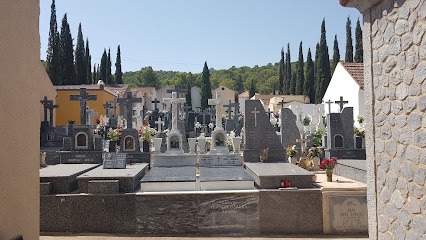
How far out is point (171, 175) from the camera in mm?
7852

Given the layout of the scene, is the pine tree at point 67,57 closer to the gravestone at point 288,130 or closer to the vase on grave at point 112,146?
the vase on grave at point 112,146

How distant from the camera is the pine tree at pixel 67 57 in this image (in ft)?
123

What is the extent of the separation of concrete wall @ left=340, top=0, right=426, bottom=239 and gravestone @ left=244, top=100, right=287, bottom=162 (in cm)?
590

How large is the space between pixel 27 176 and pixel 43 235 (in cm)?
421

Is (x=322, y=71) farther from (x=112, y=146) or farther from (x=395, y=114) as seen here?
(x=395, y=114)

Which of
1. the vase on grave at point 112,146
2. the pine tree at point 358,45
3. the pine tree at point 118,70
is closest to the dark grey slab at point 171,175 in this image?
the vase on grave at point 112,146

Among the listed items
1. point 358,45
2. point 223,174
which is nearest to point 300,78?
→ point 358,45

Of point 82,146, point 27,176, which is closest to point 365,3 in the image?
point 27,176

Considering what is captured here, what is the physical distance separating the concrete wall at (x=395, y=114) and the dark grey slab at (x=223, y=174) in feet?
13.3

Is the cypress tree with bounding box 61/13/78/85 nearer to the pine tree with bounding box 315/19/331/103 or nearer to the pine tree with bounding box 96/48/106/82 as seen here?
the pine tree with bounding box 96/48/106/82

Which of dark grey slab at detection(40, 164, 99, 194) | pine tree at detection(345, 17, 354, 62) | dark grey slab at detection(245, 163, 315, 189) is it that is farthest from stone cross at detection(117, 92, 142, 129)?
pine tree at detection(345, 17, 354, 62)

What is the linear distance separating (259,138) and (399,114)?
662 cm

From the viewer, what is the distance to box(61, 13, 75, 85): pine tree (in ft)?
123

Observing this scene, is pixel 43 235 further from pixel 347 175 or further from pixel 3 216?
pixel 347 175
